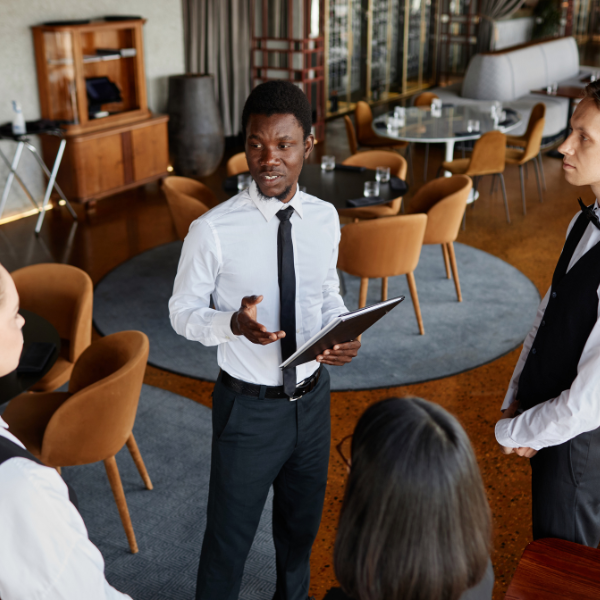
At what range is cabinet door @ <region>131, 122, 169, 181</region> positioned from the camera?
7020mm

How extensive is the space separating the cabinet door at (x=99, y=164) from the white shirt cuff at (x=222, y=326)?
521cm

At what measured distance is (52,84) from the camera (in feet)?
20.8

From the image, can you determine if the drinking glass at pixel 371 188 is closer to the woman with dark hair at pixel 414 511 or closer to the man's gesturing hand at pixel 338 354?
the man's gesturing hand at pixel 338 354

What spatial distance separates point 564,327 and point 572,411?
0.73ft

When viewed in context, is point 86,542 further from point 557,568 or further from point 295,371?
point 557,568

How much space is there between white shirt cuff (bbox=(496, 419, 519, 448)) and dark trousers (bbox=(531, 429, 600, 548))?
0.10 meters

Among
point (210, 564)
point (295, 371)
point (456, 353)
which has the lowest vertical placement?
point (456, 353)

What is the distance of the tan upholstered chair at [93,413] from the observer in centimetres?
231

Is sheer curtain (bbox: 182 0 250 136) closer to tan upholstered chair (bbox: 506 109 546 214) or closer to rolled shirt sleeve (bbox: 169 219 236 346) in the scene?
tan upholstered chair (bbox: 506 109 546 214)

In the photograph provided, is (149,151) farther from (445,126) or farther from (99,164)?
(445,126)

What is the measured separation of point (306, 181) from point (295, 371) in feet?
10.5

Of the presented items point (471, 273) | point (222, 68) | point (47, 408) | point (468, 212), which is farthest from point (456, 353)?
point (222, 68)

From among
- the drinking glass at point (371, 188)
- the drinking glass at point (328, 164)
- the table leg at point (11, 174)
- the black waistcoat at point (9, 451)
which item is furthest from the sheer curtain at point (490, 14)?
the black waistcoat at point (9, 451)

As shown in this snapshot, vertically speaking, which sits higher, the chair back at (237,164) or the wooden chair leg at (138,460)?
the chair back at (237,164)
